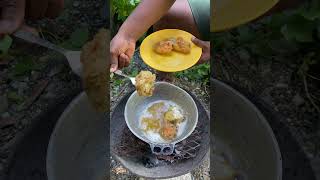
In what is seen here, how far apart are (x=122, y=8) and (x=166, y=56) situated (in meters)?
0.22

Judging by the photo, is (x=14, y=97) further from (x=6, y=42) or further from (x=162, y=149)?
(x=162, y=149)

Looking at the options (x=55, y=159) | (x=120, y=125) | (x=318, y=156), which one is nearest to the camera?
(x=55, y=159)

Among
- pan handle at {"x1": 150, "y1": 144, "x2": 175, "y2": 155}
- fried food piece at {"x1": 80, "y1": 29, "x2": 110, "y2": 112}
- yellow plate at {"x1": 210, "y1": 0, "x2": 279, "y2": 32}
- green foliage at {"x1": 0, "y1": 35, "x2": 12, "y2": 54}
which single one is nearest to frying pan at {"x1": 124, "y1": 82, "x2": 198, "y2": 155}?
pan handle at {"x1": 150, "y1": 144, "x2": 175, "y2": 155}

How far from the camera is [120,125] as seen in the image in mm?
1206

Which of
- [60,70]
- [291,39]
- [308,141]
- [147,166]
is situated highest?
[291,39]

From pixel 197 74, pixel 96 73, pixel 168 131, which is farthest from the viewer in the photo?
pixel 197 74

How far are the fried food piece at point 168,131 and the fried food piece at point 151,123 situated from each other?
2 cm

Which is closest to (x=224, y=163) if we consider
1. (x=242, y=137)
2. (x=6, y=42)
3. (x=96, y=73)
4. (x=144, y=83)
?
(x=242, y=137)

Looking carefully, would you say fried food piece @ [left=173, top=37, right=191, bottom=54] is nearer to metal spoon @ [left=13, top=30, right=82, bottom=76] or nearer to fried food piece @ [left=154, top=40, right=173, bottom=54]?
fried food piece @ [left=154, top=40, right=173, bottom=54]

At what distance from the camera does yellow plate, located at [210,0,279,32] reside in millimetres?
1078

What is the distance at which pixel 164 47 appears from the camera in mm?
1086

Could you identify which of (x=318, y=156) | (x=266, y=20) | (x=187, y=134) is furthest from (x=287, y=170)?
(x=266, y=20)

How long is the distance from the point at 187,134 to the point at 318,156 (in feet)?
1.12

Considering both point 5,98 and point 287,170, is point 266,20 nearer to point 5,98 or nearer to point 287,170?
point 287,170
